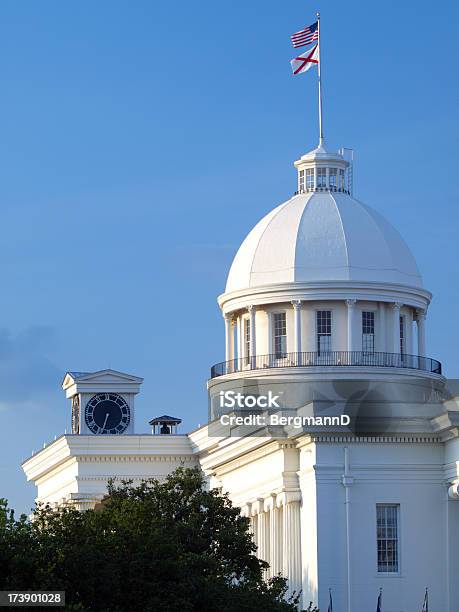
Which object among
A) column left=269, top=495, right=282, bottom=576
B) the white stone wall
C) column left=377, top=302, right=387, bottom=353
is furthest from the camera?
column left=377, top=302, right=387, bottom=353

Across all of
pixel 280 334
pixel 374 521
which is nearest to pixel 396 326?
pixel 280 334

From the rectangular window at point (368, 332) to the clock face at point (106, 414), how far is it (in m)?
17.0

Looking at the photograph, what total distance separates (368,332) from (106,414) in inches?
714

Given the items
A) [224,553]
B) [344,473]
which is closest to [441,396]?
[344,473]

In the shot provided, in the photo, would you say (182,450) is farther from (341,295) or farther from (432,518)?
(432,518)

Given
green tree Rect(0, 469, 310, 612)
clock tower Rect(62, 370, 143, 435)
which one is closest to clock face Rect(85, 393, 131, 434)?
clock tower Rect(62, 370, 143, 435)

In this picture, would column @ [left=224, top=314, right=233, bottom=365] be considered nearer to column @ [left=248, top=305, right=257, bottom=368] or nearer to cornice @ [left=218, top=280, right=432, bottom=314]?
cornice @ [left=218, top=280, right=432, bottom=314]

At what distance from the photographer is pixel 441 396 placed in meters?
120

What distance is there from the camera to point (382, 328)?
403 ft

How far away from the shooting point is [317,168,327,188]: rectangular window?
128 m

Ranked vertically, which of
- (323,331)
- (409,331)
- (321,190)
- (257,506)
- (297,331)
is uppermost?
(321,190)

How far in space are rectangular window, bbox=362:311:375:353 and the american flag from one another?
14.1 metres

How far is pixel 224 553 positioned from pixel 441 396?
2387 cm

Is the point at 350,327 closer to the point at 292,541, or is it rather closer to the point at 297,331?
the point at 297,331
